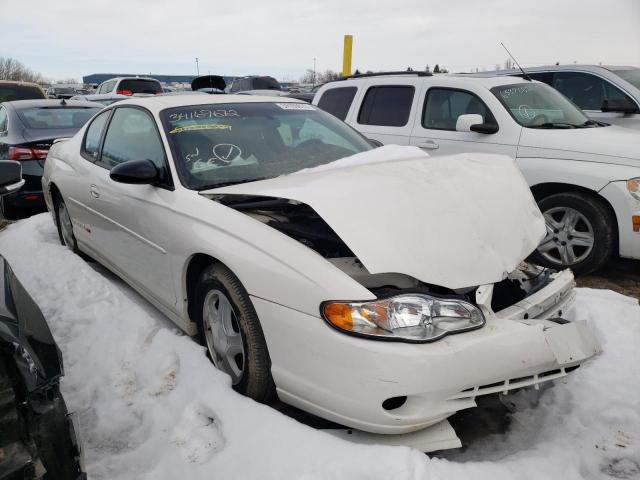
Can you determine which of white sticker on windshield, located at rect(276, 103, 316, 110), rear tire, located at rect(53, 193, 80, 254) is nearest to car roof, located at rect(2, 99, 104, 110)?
rear tire, located at rect(53, 193, 80, 254)

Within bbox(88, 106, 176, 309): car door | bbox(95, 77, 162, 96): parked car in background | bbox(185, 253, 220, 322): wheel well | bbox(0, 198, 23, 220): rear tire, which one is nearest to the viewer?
bbox(185, 253, 220, 322): wheel well

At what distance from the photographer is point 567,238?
4.49 meters

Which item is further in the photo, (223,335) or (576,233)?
(576,233)

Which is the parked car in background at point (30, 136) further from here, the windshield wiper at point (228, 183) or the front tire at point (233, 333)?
the front tire at point (233, 333)

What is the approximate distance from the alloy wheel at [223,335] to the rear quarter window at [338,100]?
13.5ft

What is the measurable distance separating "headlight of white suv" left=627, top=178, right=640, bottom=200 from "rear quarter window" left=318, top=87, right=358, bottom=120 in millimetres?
3315

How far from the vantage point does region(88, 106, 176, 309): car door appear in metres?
2.99

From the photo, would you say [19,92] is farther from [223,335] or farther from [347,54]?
[223,335]

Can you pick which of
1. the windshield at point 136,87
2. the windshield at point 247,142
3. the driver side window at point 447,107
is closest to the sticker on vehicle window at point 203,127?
the windshield at point 247,142

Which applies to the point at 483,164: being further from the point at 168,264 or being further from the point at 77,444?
the point at 77,444

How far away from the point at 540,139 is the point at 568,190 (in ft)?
1.88

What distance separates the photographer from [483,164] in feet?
9.51

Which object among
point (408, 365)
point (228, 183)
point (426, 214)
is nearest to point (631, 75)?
point (426, 214)

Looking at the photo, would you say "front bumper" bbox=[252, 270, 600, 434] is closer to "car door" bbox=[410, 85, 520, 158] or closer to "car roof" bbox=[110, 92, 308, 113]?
"car roof" bbox=[110, 92, 308, 113]
